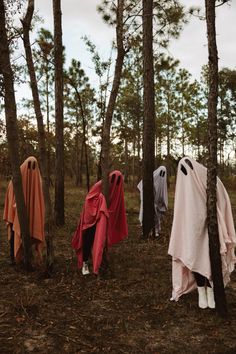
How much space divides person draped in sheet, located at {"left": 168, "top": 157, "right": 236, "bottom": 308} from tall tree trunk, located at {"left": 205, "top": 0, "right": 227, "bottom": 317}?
0.16 m

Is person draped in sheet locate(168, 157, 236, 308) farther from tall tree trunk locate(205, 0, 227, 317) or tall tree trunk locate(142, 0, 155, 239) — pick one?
tall tree trunk locate(142, 0, 155, 239)

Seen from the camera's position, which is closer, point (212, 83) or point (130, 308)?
point (212, 83)

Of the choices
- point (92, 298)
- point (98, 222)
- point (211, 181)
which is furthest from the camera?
point (98, 222)

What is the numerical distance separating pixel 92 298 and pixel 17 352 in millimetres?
1644

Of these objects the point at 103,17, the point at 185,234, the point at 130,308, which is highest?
the point at 103,17

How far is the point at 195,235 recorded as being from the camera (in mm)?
4707

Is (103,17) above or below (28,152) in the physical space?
above

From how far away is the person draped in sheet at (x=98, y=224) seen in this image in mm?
5734

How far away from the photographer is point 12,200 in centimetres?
649

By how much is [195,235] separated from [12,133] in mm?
3036

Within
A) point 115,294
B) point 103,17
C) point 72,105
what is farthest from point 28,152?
point 115,294

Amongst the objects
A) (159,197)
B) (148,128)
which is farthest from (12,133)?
(159,197)

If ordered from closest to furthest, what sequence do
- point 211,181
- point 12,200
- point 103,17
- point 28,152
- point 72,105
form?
point 211,181
point 12,200
point 103,17
point 28,152
point 72,105

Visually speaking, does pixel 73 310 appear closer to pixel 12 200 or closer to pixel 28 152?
pixel 12 200
